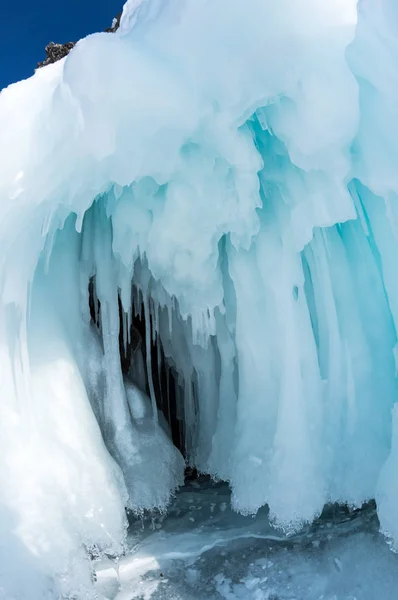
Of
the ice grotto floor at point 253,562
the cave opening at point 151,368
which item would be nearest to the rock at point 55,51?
the cave opening at point 151,368

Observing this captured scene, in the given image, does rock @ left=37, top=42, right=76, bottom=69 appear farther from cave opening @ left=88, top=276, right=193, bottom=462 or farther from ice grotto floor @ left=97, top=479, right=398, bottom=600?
ice grotto floor @ left=97, top=479, right=398, bottom=600

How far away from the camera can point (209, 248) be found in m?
4.50

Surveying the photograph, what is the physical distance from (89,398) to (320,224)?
2629 mm

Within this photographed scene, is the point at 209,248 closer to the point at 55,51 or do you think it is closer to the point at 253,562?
the point at 253,562

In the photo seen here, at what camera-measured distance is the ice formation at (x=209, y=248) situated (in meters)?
3.47

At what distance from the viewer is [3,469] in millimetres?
3393

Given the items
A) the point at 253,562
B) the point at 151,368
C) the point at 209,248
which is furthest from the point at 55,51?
the point at 253,562

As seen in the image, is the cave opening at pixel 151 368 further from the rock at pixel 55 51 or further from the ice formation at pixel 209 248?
the rock at pixel 55 51

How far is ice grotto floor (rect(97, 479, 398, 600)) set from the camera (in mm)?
3416

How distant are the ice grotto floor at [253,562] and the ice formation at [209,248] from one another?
24cm

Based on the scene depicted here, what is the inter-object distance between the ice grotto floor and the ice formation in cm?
24

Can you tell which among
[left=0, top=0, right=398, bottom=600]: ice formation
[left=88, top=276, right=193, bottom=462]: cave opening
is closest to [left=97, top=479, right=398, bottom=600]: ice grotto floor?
[left=0, top=0, right=398, bottom=600]: ice formation

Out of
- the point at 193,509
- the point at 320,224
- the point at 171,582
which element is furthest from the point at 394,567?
the point at 320,224

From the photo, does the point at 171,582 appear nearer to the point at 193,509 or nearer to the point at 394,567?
the point at 193,509
